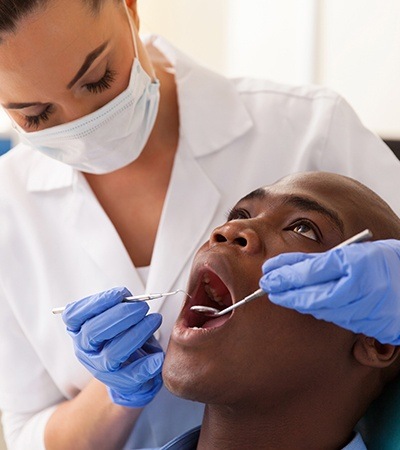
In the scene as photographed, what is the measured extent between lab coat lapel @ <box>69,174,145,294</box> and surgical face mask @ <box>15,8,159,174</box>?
90 millimetres

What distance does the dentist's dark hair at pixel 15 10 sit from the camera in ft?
4.91

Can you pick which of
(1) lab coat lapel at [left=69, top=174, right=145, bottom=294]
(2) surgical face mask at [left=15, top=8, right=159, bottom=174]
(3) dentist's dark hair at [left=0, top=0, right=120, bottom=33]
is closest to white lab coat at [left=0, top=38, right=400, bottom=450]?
(1) lab coat lapel at [left=69, top=174, right=145, bottom=294]

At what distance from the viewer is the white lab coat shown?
1.90m

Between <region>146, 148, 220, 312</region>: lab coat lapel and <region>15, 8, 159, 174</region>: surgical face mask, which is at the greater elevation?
<region>15, 8, 159, 174</region>: surgical face mask

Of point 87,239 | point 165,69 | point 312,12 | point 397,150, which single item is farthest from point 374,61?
point 87,239

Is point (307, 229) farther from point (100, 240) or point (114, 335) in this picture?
point (100, 240)

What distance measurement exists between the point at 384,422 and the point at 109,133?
2.63ft

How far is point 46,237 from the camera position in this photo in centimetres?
198

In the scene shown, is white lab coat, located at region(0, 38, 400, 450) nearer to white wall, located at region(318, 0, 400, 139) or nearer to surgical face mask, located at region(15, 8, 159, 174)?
surgical face mask, located at region(15, 8, 159, 174)

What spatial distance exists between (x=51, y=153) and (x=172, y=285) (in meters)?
0.39

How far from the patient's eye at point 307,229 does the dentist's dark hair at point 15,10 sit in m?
0.61

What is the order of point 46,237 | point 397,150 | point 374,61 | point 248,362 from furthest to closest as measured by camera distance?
point 374,61 < point 397,150 < point 46,237 < point 248,362

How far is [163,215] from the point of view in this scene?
75.8 inches

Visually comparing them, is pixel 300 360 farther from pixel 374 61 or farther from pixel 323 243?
pixel 374 61
